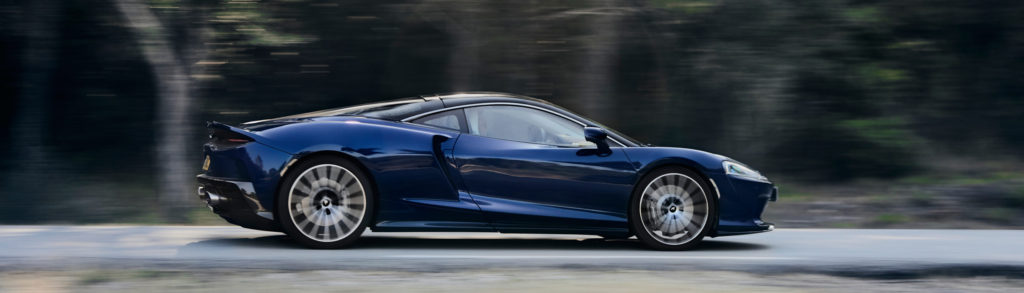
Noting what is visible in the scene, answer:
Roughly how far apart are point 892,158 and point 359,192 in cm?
863

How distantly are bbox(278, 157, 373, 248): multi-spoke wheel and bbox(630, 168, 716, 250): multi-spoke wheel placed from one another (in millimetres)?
1791

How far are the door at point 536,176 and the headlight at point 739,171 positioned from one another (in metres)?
0.67

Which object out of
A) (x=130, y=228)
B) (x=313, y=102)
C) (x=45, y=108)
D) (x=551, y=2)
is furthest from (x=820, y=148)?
(x=45, y=108)

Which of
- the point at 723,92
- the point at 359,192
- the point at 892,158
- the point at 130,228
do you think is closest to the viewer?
the point at 359,192

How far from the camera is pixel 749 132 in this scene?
40.7ft

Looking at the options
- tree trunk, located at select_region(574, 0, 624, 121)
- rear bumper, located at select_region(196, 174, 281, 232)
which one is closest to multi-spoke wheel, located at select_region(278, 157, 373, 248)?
rear bumper, located at select_region(196, 174, 281, 232)

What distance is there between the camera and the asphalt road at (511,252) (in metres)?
6.23

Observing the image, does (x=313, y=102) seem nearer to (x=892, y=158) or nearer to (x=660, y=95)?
(x=660, y=95)

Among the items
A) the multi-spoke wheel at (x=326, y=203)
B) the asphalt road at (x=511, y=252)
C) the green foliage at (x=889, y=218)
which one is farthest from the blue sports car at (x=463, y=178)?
the green foliage at (x=889, y=218)

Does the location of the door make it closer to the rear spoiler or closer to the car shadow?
the car shadow

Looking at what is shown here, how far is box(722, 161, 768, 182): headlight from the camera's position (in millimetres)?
7199

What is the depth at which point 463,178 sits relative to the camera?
22.5ft

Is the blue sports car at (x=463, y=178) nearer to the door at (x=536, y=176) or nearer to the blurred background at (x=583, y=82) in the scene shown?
the door at (x=536, y=176)

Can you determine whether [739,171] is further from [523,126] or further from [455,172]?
[455,172]
